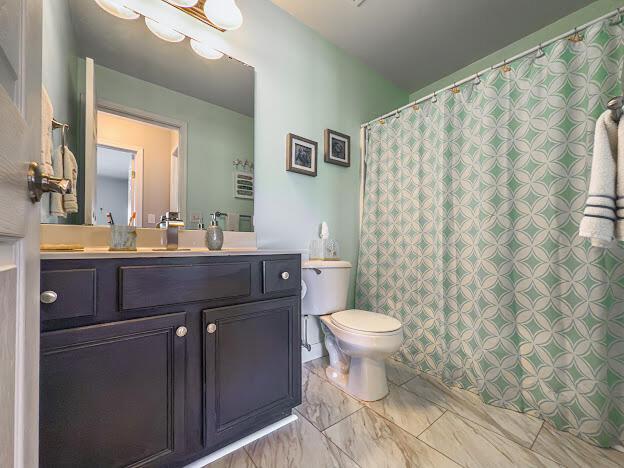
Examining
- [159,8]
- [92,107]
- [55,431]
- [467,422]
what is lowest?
[467,422]

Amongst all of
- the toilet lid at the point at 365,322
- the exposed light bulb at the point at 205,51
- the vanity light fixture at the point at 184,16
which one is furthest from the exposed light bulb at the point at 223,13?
the toilet lid at the point at 365,322

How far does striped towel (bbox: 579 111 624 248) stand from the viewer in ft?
3.10

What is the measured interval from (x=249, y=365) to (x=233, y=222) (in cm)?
80

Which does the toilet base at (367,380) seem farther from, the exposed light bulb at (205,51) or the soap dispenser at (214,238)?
the exposed light bulb at (205,51)

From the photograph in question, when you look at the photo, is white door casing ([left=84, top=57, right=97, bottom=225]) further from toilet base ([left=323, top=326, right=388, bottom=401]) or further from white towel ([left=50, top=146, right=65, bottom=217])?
toilet base ([left=323, top=326, right=388, bottom=401])

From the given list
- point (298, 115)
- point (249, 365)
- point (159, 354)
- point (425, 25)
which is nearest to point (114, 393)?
point (159, 354)

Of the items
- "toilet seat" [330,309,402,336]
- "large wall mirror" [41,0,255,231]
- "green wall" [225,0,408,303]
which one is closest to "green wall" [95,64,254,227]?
"large wall mirror" [41,0,255,231]

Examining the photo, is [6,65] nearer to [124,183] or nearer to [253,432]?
[124,183]

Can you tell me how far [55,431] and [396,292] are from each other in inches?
68.9

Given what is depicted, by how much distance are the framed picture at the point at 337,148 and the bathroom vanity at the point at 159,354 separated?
1081 millimetres

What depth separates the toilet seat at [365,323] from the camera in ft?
4.35

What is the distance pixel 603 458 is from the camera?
3.42 ft

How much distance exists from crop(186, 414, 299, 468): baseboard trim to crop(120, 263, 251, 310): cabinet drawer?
25.2 inches

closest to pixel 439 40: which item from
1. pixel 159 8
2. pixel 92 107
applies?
pixel 159 8
